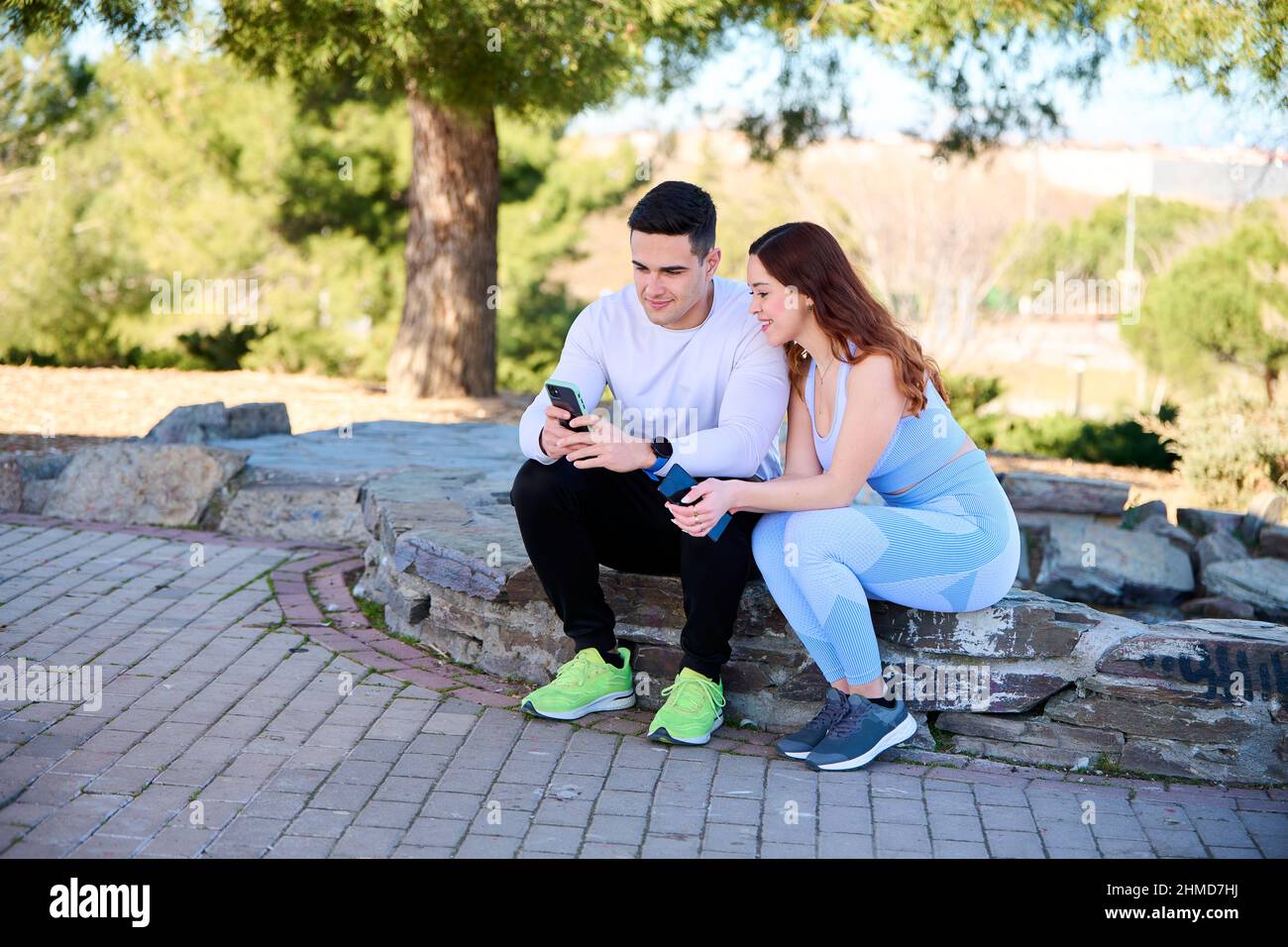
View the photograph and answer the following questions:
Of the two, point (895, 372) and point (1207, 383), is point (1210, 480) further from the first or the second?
point (1207, 383)

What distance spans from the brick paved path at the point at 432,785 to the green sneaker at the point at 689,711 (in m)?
0.05

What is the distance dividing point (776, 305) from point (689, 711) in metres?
1.15

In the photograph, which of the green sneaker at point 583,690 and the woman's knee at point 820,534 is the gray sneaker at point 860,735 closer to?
the woman's knee at point 820,534

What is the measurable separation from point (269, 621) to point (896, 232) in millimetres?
20108

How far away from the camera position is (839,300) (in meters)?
3.52

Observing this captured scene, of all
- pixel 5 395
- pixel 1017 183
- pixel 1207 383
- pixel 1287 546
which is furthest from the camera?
pixel 1017 183

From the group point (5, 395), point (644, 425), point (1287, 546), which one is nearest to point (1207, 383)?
point (1287, 546)

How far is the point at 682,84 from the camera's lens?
10367 millimetres

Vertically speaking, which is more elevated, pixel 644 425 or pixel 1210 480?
pixel 644 425

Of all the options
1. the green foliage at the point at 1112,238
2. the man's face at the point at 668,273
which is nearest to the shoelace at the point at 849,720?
the man's face at the point at 668,273

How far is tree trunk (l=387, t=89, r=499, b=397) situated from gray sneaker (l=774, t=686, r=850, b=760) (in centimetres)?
698

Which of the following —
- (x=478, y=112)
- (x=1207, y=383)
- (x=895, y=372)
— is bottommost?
(x=1207, y=383)

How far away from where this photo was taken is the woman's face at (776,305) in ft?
11.7
